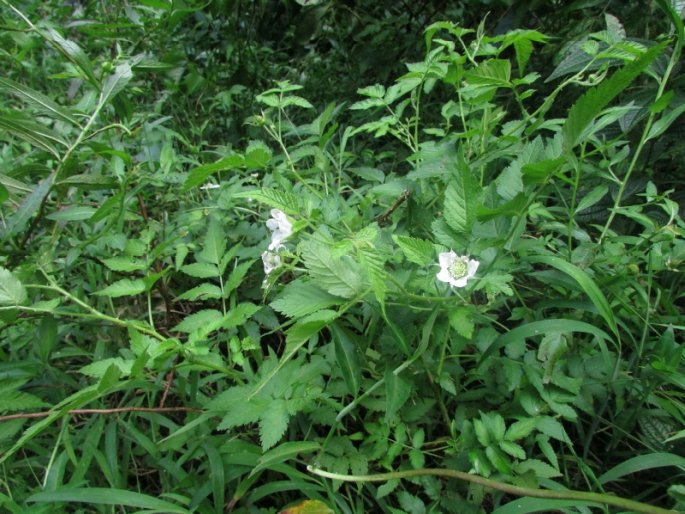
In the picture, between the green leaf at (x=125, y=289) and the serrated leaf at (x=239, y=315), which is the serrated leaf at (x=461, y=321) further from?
the green leaf at (x=125, y=289)

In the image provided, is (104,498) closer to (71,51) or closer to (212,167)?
(212,167)

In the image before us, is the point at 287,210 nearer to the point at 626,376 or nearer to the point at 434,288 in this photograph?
the point at 434,288

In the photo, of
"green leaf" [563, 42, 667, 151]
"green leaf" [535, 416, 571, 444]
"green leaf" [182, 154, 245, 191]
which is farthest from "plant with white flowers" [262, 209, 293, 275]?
"green leaf" [535, 416, 571, 444]

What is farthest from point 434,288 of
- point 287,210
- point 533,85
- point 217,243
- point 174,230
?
point 533,85

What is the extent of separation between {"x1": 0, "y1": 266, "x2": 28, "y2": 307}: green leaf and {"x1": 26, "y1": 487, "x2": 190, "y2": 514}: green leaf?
0.39 m

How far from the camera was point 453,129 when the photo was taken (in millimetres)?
1886

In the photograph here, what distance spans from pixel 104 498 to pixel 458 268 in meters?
0.81

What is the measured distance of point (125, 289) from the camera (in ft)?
3.68

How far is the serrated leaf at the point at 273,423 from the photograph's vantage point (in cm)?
84

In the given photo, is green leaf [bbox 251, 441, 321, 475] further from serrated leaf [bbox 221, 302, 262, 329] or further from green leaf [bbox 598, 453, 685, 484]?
green leaf [bbox 598, 453, 685, 484]

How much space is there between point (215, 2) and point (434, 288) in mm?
1550

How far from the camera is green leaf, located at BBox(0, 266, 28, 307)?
972 mm

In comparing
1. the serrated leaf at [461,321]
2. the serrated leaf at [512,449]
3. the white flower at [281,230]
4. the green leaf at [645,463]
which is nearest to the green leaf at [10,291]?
the white flower at [281,230]

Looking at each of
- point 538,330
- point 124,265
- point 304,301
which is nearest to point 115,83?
point 124,265
